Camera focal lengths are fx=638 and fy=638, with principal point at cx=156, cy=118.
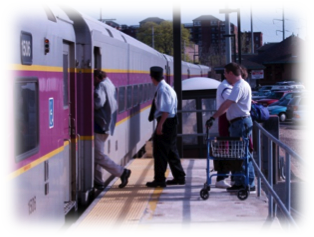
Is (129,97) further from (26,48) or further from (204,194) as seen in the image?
(26,48)

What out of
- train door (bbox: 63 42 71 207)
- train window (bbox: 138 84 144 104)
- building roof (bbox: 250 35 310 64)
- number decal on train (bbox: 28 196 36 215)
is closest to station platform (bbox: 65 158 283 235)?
train door (bbox: 63 42 71 207)

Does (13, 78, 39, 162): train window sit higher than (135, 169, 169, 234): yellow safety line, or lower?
higher

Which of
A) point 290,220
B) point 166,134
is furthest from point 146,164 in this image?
point 290,220

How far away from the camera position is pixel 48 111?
6.01 metres

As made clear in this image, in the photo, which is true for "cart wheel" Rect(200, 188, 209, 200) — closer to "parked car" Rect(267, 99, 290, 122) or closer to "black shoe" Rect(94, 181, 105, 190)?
"black shoe" Rect(94, 181, 105, 190)

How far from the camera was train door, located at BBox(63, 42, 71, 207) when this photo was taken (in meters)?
7.13

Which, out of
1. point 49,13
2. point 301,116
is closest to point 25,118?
point 49,13

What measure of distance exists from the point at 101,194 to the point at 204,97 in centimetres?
779

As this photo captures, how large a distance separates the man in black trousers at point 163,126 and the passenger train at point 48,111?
0.78 m

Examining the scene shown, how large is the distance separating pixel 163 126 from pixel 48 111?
326 cm

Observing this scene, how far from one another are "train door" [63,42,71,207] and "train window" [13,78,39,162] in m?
1.59

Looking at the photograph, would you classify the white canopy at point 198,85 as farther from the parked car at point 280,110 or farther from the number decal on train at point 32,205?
the parked car at point 280,110

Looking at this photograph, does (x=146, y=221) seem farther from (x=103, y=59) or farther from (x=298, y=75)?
(x=298, y=75)

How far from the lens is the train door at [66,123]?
7.13 m
